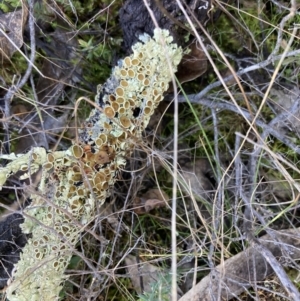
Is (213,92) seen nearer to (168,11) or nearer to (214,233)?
(168,11)

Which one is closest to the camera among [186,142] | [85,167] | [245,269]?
[85,167]

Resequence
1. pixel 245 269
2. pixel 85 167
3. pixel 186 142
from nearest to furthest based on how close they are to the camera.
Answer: pixel 85 167
pixel 245 269
pixel 186 142

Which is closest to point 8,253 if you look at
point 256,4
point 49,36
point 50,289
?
point 50,289

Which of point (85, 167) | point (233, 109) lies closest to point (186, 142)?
point (233, 109)

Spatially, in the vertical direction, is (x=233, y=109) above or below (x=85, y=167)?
below

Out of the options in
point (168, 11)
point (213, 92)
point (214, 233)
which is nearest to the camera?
point (168, 11)

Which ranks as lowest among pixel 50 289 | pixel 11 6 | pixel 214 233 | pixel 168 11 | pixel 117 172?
pixel 214 233

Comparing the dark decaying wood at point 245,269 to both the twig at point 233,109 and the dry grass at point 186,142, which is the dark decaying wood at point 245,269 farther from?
the twig at point 233,109

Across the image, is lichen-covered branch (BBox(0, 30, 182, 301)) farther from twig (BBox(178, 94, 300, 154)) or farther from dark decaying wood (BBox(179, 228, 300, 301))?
dark decaying wood (BBox(179, 228, 300, 301))

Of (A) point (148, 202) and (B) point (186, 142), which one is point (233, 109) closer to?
(B) point (186, 142)
